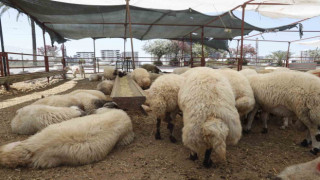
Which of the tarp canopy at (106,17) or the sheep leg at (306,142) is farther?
the tarp canopy at (106,17)

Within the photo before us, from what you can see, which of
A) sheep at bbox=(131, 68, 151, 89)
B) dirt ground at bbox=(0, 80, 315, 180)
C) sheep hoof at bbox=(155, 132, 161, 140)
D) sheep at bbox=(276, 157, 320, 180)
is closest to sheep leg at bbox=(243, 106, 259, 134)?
dirt ground at bbox=(0, 80, 315, 180)

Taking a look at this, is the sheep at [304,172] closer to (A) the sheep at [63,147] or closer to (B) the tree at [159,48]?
(A) the sheep at [63,147]

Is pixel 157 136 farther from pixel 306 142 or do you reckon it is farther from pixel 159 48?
pixel 159 48

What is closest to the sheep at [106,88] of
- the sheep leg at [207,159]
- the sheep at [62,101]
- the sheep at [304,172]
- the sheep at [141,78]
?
the sheep at [141,78]

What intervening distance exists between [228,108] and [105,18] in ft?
30.6

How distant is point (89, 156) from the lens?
8.19 feet

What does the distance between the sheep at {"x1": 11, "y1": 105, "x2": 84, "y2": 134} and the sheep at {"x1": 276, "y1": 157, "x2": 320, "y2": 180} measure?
3.42 m

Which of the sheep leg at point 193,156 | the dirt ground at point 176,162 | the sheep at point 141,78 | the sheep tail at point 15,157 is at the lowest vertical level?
the dirt ground at point 176,162

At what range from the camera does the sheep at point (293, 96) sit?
113 inches

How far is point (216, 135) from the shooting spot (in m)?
2.15

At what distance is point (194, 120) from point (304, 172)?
1151mm

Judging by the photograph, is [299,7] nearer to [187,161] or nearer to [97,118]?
[187,161]

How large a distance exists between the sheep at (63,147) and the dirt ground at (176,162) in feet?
0.32

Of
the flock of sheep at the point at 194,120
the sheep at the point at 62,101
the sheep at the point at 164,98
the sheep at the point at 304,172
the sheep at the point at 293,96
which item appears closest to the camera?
the sheep at the point at 304,172
